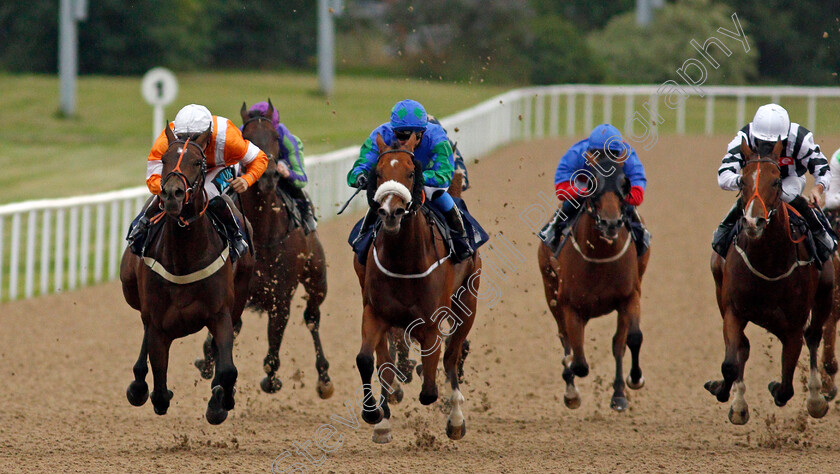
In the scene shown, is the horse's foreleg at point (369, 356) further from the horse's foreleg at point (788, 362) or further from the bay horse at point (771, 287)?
the horse's foreleg at point (788, 362)

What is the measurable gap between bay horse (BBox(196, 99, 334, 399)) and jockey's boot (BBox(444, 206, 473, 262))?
54.3 inches

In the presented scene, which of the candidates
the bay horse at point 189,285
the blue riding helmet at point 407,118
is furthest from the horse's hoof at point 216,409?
the blue riding helmet at point 407,118

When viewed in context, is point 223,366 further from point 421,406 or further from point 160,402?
point 421,406

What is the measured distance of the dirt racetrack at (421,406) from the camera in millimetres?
6336

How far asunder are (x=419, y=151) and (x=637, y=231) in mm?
2049

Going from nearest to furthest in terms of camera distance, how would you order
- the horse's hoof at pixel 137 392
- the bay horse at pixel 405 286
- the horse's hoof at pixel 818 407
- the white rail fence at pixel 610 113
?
1. the bay horse at pixel 405 286
2. the horse's hoof at pixel 137 392
3. the horse's hoof at pixel 818 407
4. the white rail fence at pixel 610 113

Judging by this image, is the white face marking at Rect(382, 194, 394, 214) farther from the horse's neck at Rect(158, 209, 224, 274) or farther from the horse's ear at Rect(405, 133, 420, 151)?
the horse's neck at Rect(158, 209, 224, 274)

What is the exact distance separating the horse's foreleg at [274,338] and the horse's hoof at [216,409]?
4.86ft

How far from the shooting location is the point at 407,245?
594 centimetres

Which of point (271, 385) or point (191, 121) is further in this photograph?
point (271, 385)

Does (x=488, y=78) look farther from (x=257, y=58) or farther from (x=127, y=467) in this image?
(x=127, y=467)

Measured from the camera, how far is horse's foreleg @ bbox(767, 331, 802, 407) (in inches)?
256

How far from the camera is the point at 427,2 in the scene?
3594cm

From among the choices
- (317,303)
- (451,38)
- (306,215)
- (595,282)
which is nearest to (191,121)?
(306,215)
